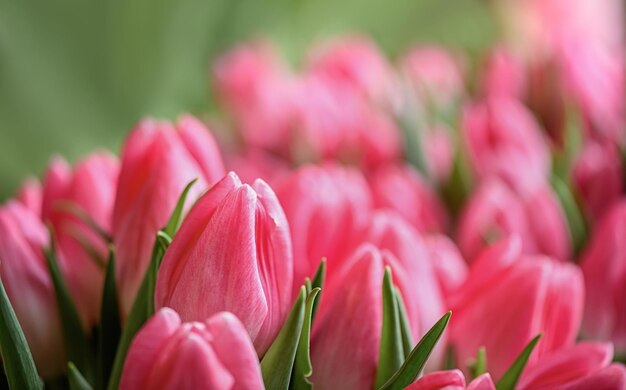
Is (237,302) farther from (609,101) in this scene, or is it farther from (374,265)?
(609,101)

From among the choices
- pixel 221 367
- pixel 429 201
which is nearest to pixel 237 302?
pixel 221 367

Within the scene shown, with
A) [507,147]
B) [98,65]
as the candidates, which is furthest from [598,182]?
[98,65]

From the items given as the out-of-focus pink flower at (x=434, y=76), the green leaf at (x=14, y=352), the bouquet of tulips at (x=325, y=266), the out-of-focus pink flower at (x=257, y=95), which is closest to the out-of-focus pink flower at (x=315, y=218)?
the bouquet of tulips at (x=325, y=266)

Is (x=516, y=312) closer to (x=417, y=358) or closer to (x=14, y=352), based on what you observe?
(x=417, y=358)

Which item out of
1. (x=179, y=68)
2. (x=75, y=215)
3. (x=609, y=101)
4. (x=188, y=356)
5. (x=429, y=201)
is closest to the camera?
(x=188, y=356)

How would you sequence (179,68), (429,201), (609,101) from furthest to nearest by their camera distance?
(179,68) → (609,101) → (429,201)

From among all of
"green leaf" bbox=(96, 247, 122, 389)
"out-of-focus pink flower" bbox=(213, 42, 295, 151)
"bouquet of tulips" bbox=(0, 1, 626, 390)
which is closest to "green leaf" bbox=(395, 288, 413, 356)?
"bouquet of tulips" bbox=(0, 1, 626, 390)
